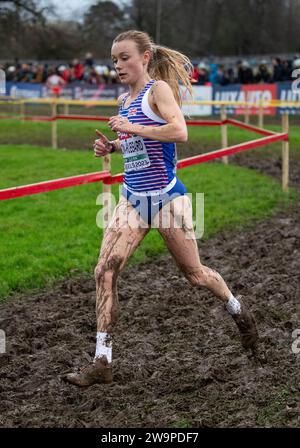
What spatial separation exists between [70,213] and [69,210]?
0.24 meters

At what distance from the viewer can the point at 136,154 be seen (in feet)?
15.8

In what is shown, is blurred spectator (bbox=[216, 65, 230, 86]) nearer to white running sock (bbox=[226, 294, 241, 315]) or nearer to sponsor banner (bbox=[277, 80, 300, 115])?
sponsor banner (bbox=[277, 80, 300, 115])

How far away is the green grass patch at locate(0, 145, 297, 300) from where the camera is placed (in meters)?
7.97

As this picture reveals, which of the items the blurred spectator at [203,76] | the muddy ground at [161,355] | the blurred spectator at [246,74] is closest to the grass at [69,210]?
the muddy ground at [161,355]

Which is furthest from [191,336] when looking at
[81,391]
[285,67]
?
[285,67]

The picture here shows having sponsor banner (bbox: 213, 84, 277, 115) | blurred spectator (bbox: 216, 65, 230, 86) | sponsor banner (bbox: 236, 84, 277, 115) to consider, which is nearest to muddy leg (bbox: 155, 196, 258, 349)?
sponsor banner (bbox: 213, 84, 277, 115)

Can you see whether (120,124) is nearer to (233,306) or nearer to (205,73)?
(233,306)

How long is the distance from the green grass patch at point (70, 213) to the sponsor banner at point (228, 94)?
11300mm

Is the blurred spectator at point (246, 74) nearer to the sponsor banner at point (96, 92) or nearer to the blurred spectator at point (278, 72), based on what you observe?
the blurred spectator at point (278, 72)

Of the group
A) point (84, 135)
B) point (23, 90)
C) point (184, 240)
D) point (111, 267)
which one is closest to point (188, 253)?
point (184, 240)

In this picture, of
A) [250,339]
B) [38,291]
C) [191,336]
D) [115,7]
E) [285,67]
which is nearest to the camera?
[250,339]

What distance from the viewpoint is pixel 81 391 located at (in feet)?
15.6
